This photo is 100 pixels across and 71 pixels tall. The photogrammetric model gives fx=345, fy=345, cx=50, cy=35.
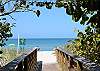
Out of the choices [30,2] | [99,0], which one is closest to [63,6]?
[99,0]

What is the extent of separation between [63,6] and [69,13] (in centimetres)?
11

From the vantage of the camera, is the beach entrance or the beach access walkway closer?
the beach entrance

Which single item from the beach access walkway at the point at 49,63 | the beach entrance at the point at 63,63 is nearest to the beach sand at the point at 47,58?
the beach access walkway at the point at 49,63

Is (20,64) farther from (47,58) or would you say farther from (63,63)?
(47,58)

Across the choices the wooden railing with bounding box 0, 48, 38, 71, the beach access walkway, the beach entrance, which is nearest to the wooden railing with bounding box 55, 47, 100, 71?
the beach entrance

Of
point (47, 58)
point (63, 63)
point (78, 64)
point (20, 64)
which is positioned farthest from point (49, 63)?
point (20, 64)

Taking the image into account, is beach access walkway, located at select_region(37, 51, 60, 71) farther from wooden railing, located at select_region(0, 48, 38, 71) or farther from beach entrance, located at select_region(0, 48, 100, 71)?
wooden railing, located at select_region(0, 48, 38, 71)

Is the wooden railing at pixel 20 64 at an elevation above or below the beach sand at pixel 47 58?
above

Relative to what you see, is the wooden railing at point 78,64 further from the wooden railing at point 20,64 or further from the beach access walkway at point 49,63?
the beach access walkway at point 49,63

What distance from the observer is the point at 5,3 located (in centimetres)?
466

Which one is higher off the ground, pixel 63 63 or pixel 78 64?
pixel 78 64

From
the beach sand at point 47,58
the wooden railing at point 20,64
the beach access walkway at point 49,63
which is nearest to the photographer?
the wooden railing at point 20,64

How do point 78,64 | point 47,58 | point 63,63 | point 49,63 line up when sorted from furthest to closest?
point 47,58
point 49,63
point 63,63
point 78,64

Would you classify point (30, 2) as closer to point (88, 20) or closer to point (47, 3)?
point (47, 3)
